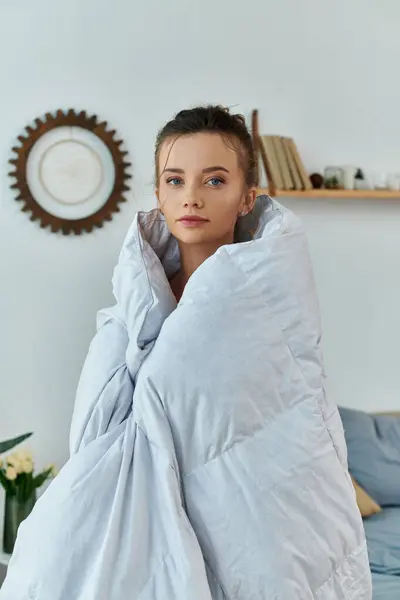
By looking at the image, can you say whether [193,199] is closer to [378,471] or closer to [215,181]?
[215,181]

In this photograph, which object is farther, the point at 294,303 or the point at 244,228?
the point at 244,228

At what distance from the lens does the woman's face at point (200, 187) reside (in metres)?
1.02

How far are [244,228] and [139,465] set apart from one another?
0.46 meters

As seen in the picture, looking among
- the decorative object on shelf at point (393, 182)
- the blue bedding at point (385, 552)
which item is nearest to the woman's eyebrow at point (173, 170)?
the blue bedding at point (385, 552)

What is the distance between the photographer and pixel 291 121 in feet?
8.88

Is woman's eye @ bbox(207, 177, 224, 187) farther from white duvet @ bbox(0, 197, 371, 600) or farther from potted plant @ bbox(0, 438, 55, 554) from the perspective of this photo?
potted plant @ bbox(0, 438, 55, 554)

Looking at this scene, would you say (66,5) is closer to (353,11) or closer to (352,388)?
(353,11)

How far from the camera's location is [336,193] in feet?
8.55

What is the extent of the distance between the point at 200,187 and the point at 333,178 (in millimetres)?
1726

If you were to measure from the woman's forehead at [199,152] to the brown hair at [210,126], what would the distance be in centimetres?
1

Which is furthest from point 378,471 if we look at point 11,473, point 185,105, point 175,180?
point 175,180

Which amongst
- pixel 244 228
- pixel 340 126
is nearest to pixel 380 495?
pixel 340 126

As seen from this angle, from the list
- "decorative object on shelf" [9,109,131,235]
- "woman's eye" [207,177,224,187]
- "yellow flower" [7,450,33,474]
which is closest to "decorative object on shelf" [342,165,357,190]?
"decorative object on shelf" [9,109,131,235]

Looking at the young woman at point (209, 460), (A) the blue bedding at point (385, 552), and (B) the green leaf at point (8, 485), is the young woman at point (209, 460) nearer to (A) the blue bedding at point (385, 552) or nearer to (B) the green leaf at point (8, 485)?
(A) the blue bedding at point (385, 552)
